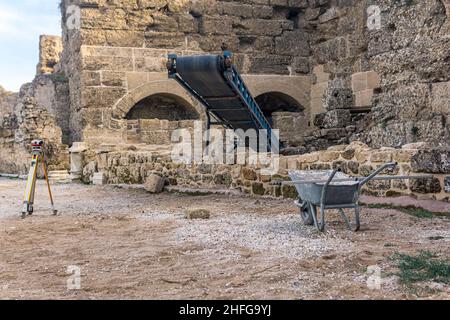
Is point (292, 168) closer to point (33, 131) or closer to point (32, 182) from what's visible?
point (32, 182)

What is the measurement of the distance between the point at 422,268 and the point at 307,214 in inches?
70.5

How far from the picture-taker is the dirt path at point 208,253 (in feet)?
9.39

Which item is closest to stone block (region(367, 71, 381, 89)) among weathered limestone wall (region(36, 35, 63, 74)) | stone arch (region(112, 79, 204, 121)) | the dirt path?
stone arch (region(112, 79, 204, 121))

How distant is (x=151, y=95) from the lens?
12.2 meters

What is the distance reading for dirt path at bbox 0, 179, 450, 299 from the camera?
9.39 feet

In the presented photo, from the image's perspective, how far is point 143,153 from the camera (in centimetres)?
924

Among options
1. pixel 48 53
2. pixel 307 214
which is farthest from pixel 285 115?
pixel 48 53

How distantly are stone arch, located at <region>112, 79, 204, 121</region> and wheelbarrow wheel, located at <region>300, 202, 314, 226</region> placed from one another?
7635 millimetres

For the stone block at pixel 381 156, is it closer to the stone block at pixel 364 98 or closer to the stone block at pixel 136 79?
the stone block at pixel 364 98

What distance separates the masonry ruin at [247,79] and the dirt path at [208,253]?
321 centimetres

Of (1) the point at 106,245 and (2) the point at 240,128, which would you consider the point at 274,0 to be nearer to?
(2) the point at 240,128

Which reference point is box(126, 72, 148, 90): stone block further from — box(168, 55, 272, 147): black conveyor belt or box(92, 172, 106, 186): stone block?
box(168, 55, 272, 147): black conveyor belt
